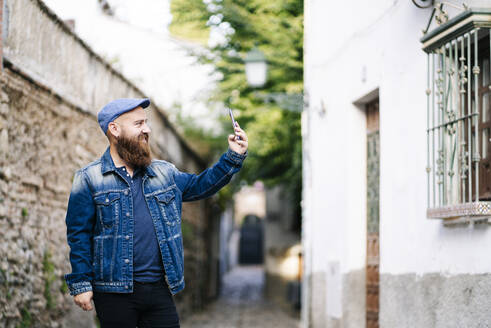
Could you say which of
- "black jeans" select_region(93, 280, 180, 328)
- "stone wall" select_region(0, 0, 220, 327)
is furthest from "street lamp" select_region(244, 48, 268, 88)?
"black jeans" select_region(93, 280, 180, 328)

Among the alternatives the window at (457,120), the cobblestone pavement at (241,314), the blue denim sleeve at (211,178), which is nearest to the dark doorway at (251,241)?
the cobblestone pavement at (241,314)

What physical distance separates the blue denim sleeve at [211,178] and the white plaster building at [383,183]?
1510 millimetres

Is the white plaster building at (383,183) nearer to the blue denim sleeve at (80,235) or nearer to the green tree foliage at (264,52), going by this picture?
the blue denim sleeve at (80,235)

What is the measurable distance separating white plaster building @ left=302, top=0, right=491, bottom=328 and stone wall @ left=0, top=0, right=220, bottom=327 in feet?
8.65

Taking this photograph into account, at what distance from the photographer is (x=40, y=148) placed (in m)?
6.56

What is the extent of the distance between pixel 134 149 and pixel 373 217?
4125 millimetres

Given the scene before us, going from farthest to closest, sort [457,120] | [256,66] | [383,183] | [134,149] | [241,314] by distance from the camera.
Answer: [241,314], [256,66], [383,183], [457,120], [134,149]

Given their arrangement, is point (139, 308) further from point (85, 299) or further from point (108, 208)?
point (108, 208)

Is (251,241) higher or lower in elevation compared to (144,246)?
lower

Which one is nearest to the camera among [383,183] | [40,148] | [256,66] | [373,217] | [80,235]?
[80,235]

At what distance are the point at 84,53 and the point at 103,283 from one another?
15.0 feet

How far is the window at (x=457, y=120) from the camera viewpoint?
15.4 feet

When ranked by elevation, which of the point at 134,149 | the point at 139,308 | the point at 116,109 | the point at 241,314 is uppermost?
Result: the point at 116,109

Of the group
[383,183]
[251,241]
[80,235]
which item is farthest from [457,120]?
[251,241]
